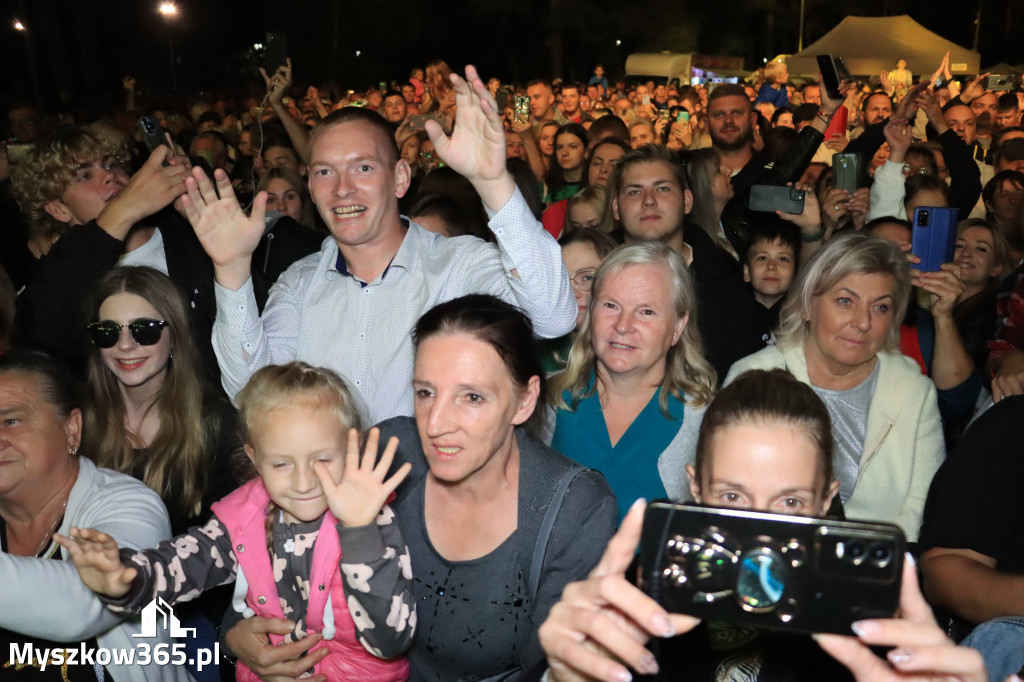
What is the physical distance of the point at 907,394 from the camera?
305 cm

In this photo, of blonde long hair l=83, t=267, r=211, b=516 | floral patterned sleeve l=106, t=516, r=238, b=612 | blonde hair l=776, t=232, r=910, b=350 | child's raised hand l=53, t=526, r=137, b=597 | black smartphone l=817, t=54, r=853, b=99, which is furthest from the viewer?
black smartphone l=817, t=54, r=853, b=99

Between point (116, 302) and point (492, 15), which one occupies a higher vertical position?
point (492, 15)

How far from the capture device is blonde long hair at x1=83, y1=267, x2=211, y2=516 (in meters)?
2.89

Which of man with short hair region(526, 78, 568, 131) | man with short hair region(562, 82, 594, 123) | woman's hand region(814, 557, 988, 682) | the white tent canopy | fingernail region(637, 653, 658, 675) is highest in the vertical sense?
the white tent canopy

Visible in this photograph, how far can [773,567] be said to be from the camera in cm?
126

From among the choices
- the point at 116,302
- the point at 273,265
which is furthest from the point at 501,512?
the point at 273,265

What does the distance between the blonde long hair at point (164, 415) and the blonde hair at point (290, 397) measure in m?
0.53

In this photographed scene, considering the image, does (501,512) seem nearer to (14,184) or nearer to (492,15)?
(14,184)

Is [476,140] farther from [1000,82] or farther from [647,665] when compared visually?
[1000,82]

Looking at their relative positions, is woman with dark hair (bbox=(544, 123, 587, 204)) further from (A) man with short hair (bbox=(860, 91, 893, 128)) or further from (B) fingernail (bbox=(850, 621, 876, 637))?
(B) fingernail (bbox=(850, 621, 876, 637))

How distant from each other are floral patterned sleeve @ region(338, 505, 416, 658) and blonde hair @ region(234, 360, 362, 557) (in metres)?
0.47

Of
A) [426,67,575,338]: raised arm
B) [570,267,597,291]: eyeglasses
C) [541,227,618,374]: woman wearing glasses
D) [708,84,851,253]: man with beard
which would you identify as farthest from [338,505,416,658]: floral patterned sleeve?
[708,84,851,253]: man with beard

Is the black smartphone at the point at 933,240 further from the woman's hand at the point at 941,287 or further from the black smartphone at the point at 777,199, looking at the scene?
the black smartphone at the point at 777,199

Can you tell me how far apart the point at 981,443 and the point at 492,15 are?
33865 mm
